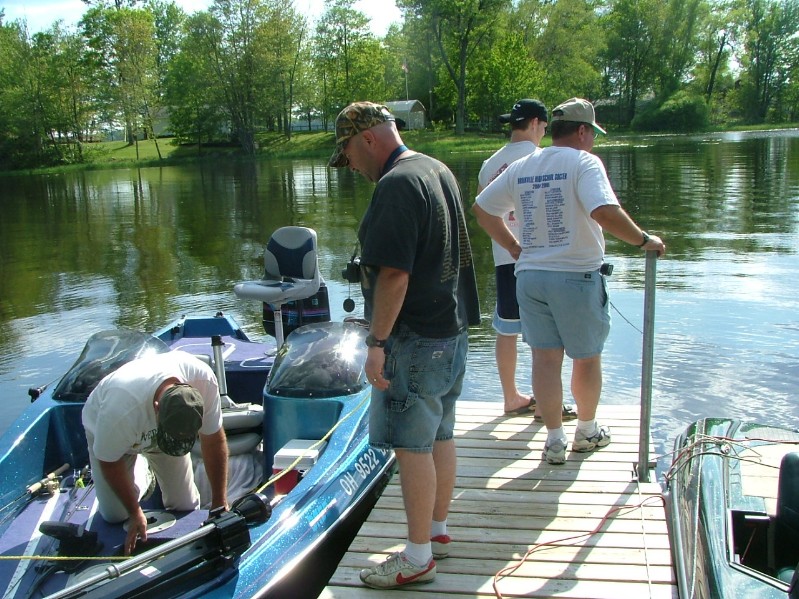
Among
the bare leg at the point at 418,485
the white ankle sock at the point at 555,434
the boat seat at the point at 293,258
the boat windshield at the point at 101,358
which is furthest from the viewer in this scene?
the boat seat at the point at 293,258

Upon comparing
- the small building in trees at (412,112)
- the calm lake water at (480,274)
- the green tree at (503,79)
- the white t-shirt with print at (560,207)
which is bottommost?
the calm lake water at (480,274)

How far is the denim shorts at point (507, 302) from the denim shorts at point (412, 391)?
1.61 metres

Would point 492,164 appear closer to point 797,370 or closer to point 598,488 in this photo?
point 598,488

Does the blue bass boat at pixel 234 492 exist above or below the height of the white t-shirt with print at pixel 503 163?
below

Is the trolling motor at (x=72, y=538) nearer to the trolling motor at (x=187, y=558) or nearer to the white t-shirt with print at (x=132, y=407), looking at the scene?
the white t-shirt with print at (x=132, y=407)

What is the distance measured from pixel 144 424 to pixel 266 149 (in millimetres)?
51509

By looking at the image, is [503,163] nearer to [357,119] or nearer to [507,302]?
[507,302]

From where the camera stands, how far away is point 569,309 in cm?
359

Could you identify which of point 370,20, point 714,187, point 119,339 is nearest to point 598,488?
point 119,339

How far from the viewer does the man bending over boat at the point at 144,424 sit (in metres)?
3.04

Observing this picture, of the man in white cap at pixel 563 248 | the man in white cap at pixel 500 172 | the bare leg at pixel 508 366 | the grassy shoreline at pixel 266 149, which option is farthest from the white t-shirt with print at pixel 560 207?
the grassy shoreline at pixel 266 149

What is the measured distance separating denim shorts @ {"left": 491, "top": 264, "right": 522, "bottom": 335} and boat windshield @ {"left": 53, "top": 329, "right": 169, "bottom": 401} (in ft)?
6.35

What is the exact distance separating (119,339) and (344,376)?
133 cm

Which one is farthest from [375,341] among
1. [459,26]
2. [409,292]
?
[459,26]
